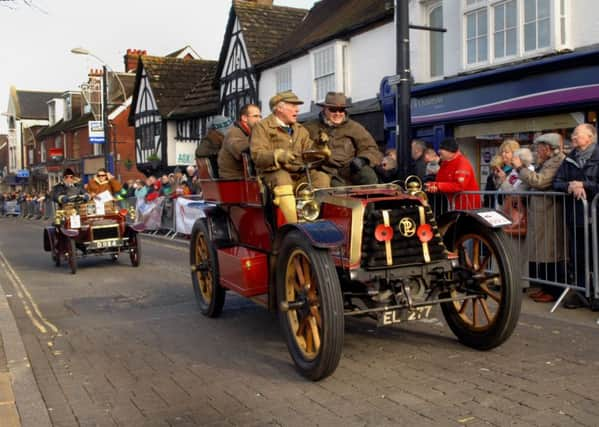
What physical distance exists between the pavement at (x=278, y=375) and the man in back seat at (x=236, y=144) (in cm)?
155

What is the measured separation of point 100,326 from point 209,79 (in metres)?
28.4

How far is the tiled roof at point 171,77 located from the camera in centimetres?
3503

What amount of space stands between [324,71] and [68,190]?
33.2 feet

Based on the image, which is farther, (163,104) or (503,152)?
(163,104)

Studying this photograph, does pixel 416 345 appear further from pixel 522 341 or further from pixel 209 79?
pixel 209 79

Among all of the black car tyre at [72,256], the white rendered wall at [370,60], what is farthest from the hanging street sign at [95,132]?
the black car tyre at [72,256]

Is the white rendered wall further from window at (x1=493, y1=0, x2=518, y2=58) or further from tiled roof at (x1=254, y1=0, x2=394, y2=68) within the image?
window at (x1=493, y1=0, x2=518, y2=58)

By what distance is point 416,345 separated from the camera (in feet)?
18.7

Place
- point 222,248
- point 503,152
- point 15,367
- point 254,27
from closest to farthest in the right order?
point 15,367
point 222,248
point 503,152
point 254,27

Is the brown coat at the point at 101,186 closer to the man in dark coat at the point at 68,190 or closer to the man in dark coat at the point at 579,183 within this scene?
the man in dark coat at the point at 68,190

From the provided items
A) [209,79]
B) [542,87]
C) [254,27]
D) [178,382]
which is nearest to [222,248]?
[178,382]

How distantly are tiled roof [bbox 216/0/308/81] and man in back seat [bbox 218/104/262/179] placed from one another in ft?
63.5

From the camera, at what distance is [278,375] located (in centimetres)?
508

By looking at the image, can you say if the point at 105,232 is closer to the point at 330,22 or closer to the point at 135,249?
the point at 135,249
